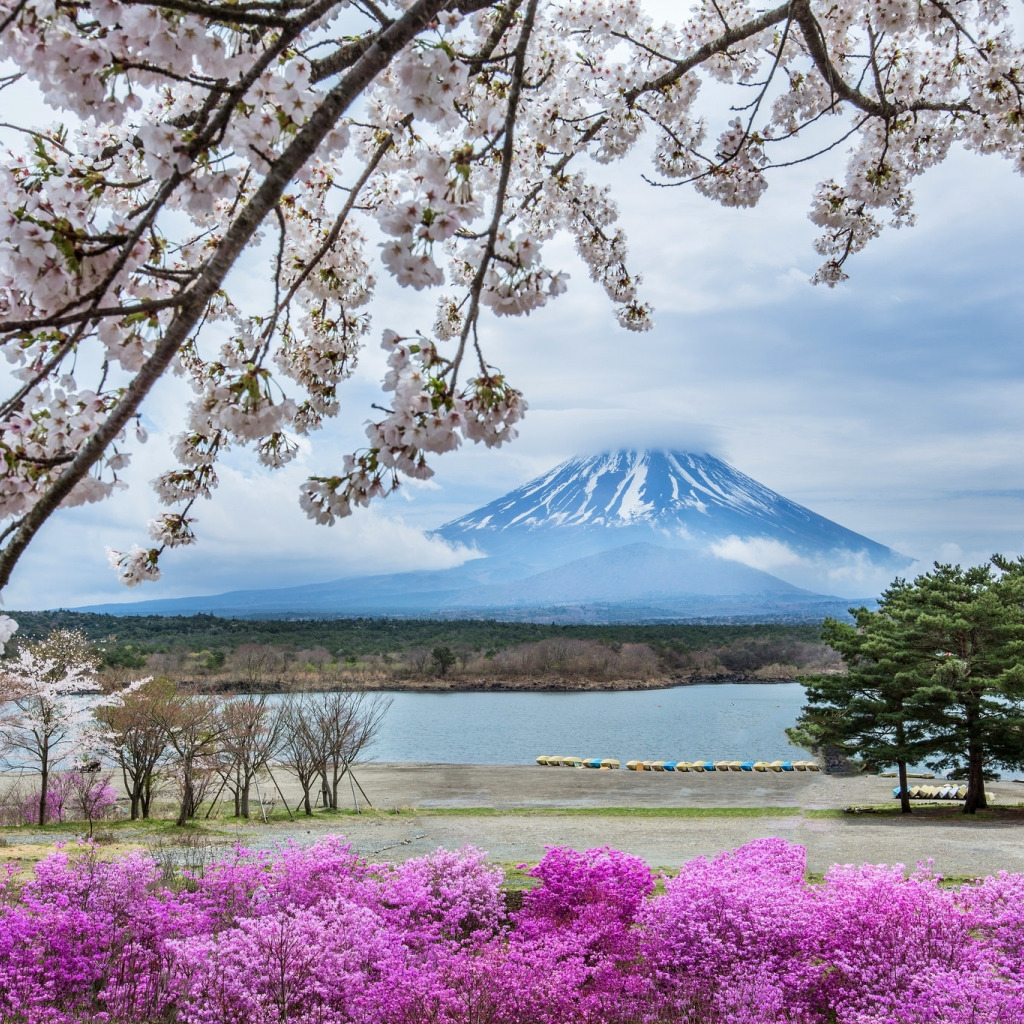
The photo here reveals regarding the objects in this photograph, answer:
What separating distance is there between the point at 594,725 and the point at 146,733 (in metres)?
25.8

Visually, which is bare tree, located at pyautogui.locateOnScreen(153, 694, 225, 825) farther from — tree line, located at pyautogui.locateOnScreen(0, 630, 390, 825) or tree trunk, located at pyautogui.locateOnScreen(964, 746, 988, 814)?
tree trunk, located at pyautogui.locateOnScreen(964, 746, 988, 814)

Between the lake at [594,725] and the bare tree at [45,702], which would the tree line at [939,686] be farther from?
the bare tree at [45,702]

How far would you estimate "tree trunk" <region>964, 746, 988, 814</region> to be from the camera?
14570 mm

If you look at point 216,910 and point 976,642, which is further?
point 976,642

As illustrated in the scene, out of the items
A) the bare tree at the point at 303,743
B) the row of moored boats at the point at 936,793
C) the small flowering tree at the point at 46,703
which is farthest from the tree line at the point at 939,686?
the small flowering tree at the point at 46,703

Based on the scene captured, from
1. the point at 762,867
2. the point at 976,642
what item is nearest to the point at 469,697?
the point at 976,642

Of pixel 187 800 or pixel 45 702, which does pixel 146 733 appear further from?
pixel 45 702

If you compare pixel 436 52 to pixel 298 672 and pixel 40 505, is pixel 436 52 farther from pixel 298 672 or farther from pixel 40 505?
pixel 298 672

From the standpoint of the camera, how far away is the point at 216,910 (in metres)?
5.28

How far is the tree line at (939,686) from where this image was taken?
14.0 metres

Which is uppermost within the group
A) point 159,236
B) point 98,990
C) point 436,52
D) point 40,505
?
point 436,52

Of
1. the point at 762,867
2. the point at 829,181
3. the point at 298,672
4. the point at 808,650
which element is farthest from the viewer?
the point at 808,650

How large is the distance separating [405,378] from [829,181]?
335cm

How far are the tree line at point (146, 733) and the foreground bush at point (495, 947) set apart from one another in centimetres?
926
